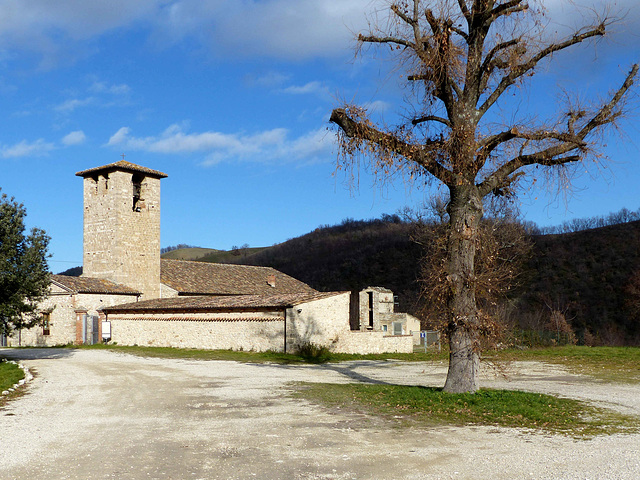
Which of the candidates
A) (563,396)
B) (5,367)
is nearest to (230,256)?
(5,367)

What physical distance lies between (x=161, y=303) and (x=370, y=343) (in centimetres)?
1187

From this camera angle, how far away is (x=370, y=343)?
2717 cm

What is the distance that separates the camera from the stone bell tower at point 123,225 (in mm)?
34906

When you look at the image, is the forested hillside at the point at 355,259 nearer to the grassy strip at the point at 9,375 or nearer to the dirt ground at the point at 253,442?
the grassy strip at the point at 9,375

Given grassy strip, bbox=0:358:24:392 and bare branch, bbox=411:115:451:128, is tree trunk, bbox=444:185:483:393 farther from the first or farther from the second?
grassy strip, bbox=0:358:24:392

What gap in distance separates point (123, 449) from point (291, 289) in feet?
116

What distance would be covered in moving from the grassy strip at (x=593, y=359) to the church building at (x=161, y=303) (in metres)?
6.52

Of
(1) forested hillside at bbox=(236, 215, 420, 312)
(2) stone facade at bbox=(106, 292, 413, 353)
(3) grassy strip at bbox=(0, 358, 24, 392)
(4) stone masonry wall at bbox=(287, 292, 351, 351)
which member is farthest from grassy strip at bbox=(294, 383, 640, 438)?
(1) forested hillside at bbox=(236, 215, 420, 312)

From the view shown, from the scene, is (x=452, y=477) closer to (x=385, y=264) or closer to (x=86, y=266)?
(x=86, y=266)

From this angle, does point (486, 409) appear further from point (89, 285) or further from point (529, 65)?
point (89, 285)

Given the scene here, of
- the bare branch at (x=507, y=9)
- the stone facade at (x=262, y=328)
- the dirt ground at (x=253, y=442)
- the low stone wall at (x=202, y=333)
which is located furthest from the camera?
the low stone wall at (x=202, y=333)

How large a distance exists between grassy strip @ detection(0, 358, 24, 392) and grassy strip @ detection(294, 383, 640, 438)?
725cm

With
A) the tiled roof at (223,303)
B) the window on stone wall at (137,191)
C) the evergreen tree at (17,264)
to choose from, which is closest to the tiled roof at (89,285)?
the tiled roof at (223,303)

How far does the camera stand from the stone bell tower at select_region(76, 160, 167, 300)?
115ft
